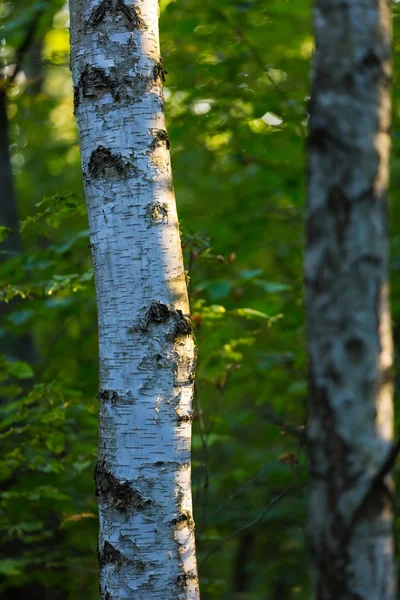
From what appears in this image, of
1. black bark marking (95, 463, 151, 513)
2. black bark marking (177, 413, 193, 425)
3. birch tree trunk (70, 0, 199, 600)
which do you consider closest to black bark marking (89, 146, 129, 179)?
birch tree trunk (70, 0, 199, 600)

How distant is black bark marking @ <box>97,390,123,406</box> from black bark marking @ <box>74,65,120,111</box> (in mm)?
983

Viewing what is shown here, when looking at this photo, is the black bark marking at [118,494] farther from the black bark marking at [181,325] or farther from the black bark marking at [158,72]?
the black bark marking at [158,72]

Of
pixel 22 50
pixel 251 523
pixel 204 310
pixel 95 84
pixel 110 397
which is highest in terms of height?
pixel 22 50

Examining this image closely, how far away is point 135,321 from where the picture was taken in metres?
2.10

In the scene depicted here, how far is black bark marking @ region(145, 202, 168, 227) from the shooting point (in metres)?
2.14

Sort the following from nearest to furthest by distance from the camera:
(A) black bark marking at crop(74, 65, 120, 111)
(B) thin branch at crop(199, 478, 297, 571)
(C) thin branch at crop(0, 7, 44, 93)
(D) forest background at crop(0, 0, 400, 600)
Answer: (A) black bark marking at crop(74, 65, 120, 111) → (B) thin branch at crop(199, 478, 297, 571) → (D) forest background at crop(0, 0, 400, 600) → (C) thin branch at crop(0, 7, 44, 93)

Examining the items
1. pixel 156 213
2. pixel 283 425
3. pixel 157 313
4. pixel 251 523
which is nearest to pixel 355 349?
pixel 283 425

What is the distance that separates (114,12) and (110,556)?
1828mm

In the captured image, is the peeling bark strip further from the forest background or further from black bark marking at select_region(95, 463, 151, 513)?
the forest background

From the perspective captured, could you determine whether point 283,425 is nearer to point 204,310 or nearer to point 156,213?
point 156,213

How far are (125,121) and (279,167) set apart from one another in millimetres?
2692

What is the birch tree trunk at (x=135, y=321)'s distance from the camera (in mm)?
2070

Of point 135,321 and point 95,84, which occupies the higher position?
point 95,84

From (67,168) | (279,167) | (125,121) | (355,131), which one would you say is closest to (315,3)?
(355,131)
